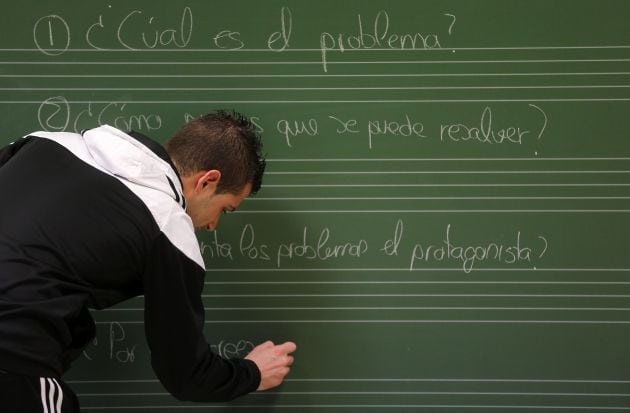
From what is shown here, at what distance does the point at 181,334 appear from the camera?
1.12 meters

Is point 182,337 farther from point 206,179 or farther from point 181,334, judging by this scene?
point 206,179

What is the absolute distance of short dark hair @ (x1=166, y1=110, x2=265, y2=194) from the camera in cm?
117

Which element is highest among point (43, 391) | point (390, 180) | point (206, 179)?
point (390, 180)

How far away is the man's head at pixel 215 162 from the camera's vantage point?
3.84 feet

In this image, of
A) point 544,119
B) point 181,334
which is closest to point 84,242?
point 181,334

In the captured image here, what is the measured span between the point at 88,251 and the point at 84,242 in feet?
0.06

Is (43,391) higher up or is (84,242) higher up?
(84,242)

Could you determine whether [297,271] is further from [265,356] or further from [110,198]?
[110,198]

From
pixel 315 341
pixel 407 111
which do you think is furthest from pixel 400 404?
pixel 407 111

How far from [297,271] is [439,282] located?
35 centimetres

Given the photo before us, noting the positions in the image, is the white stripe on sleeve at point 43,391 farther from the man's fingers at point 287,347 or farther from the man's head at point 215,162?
the man's fingers at point 287,347

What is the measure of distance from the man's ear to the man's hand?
0.45 meters

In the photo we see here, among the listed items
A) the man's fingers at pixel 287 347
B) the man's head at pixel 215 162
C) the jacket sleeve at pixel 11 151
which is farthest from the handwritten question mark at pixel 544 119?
the jacket sleeve at pixel 11 151

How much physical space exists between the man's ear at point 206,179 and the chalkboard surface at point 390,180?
254 mm
